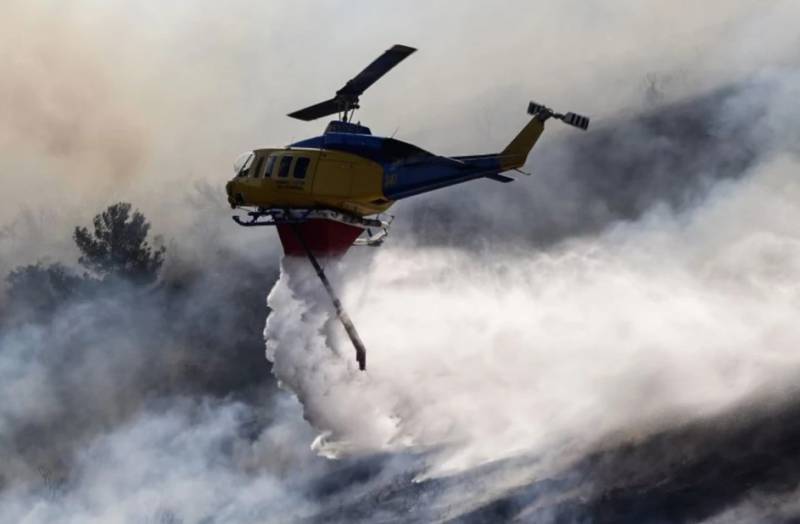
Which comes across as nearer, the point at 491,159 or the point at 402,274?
the point at 491,159

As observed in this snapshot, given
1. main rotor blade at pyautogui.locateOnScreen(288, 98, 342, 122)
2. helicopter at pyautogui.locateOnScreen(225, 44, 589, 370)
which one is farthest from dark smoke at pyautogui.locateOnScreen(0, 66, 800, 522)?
main rotor blade at pyautogui.locateOnScreen(288, 98, 342, 122)

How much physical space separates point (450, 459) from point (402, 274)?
937 centimetres

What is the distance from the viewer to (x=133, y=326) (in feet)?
263

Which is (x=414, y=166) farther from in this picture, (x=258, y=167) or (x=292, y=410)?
(x=292, y=410)

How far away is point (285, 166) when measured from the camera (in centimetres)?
5191

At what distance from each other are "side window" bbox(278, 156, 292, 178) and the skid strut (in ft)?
5.92

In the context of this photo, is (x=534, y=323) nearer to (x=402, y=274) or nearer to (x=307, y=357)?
(x=402, y=274)

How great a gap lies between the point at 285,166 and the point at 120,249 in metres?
41.5

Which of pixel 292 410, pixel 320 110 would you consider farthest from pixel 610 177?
pixel 320 110

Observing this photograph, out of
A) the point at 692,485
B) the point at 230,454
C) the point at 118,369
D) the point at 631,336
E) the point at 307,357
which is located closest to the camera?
the point at 692,485

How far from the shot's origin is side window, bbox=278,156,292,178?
51844mm

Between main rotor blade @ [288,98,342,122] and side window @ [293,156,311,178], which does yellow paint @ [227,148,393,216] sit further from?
main rotor blade @ [288,98,342,122]

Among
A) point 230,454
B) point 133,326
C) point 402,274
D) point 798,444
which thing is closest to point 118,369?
point 133,326

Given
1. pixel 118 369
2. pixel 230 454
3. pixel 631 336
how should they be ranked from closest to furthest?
pixel 631 336, pixel 230 454, pixel 118 369
